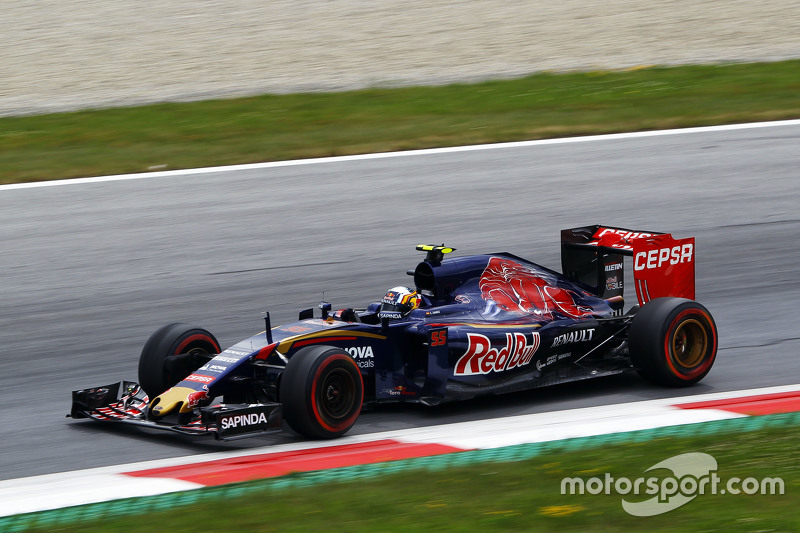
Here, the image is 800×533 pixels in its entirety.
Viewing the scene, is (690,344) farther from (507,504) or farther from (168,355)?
(168,355)

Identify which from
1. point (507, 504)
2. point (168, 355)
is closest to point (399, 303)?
point (168, 355)

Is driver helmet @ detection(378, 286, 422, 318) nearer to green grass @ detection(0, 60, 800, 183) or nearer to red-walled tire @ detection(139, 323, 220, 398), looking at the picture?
red-walled tire @ detection(139, 323, 220, 398)

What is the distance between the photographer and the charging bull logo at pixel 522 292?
8953 millimetres

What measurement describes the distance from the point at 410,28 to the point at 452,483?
55.4 ft

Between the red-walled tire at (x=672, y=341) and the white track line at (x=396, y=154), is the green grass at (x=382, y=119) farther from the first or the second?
the red-walled tire at (x=672, y=341)

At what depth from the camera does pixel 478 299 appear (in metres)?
8.86

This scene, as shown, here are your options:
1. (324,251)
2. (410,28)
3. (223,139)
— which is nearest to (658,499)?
(324,251)

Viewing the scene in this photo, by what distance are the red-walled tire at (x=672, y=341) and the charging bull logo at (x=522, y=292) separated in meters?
0.60

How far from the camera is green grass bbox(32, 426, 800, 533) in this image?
18.1ft

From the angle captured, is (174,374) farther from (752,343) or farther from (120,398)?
(752,343)

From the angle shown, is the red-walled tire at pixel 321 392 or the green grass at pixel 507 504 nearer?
the green grass at pixel 507 504

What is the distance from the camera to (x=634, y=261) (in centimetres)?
930

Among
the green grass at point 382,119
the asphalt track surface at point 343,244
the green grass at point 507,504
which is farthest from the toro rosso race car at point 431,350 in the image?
the green grass at point 382,119

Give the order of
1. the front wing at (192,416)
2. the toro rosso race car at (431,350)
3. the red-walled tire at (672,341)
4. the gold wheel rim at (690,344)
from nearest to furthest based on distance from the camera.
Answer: the front wing at (192,416) < the toro rosso race car at (431,350) < the red-walled tire at (672,341) < the gold wheel rim at (690,344)
